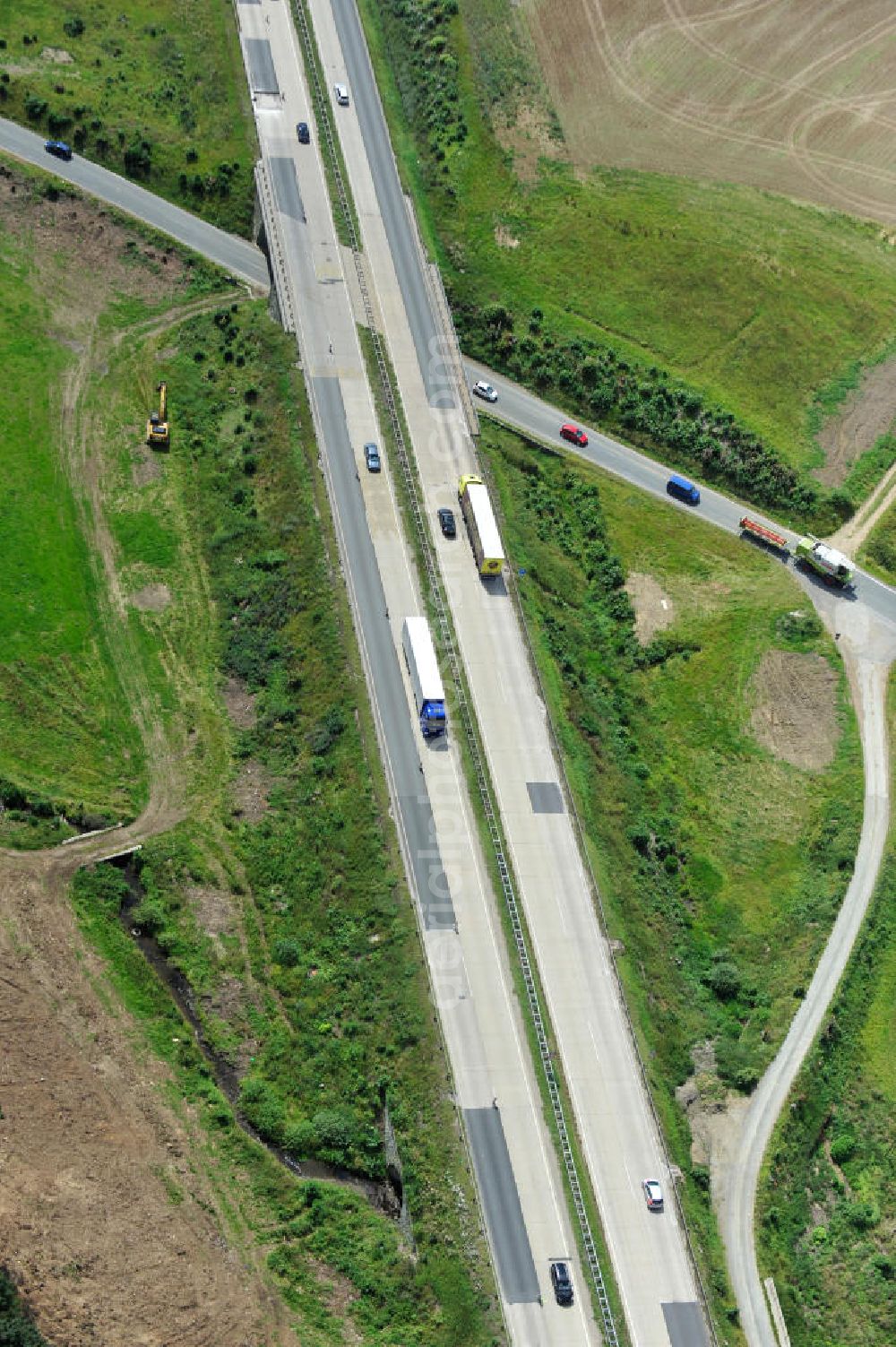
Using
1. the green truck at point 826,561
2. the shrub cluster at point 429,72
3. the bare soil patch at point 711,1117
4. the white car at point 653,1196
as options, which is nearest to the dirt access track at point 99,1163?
the white car at point 653,1196

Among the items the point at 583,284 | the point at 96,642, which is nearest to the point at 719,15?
the point at 583,284

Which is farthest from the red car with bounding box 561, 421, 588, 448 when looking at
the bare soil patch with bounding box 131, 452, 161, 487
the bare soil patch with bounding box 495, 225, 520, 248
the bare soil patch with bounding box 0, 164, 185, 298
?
the bare soil patch with bounding box 0, 164, 185, 298

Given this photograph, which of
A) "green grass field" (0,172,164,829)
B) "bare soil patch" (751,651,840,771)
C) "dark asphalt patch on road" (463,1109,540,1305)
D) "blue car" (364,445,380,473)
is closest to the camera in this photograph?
"dark asphalt patch on road" (463,1109,540,1305)

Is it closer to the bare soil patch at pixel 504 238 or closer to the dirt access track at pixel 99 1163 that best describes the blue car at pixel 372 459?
the dirt access track at pixel 99 1163

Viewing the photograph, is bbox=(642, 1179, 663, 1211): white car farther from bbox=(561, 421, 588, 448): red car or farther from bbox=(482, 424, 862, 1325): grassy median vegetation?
bbox=(561, 421, 588, 448): red car

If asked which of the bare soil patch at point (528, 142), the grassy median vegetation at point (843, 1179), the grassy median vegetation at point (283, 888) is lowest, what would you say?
the grassy median vegetation at point (843, 1179)

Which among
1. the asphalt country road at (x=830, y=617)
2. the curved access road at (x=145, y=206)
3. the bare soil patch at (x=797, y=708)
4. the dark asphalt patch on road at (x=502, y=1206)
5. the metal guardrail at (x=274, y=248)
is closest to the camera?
the dark asphalt patch on road at (x=502, y=1206)
